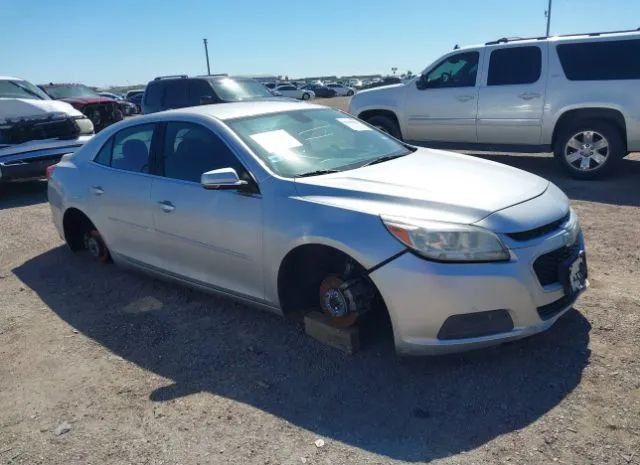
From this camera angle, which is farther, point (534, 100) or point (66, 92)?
point (66, 92)

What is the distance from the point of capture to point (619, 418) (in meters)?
2.69

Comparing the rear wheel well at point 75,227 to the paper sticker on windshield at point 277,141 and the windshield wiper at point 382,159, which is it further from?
the windshield wiper at point 382,159

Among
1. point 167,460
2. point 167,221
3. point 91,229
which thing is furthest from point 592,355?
point 91,229

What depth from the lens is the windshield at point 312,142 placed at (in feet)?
12.4

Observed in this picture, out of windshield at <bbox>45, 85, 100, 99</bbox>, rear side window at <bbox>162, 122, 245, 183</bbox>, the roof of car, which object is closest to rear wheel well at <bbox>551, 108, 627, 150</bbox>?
the roof of car

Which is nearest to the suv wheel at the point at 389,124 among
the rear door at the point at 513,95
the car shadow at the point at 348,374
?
the rear door at the point at 513,95

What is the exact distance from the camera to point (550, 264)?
10.2 ft

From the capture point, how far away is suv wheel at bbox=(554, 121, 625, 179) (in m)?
7.43

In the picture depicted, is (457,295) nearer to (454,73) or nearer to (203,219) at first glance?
(203,219)

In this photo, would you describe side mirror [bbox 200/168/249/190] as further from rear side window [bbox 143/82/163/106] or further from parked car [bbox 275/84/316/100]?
parked car [bbox 275/84/316/100]

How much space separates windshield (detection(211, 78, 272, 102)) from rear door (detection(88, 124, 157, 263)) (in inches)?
260

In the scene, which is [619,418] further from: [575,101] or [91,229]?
[575,101]

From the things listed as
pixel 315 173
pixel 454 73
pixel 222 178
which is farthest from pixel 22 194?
pixel 315 173

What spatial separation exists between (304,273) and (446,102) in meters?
6.20
